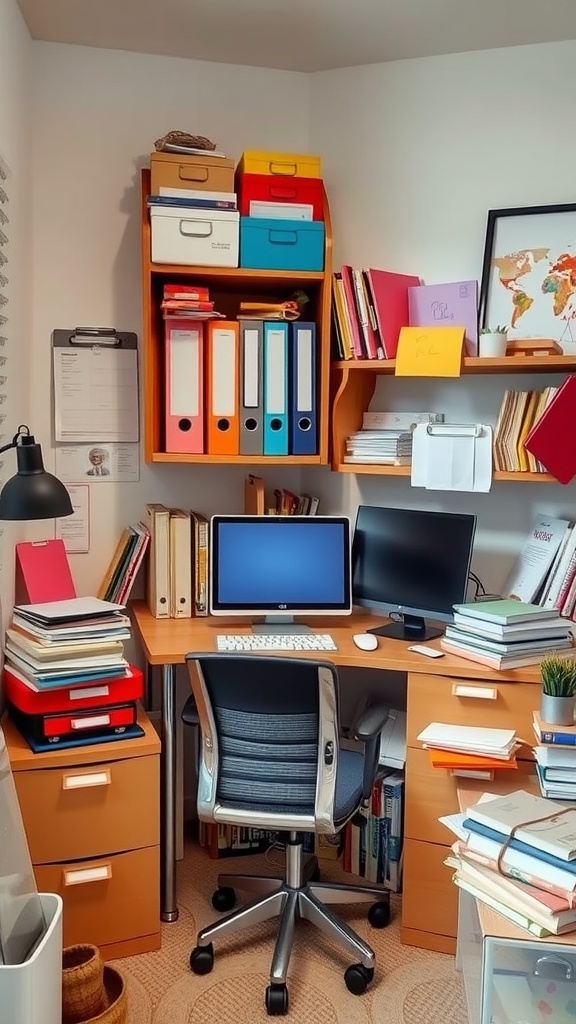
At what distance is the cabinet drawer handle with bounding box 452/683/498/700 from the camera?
7.28 ft

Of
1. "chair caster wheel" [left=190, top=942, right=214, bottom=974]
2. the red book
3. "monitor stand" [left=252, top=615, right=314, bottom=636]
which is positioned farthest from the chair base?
the red book

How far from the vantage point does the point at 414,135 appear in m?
2.78

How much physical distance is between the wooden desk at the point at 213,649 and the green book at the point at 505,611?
0.13m

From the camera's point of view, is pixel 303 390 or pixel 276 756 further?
pixel 303 390

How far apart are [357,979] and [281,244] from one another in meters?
2.03

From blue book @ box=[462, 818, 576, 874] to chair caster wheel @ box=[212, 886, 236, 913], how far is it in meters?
1.05

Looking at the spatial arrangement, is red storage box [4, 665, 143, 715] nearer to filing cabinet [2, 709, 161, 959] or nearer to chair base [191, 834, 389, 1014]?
filing cabinet [2, 709, 161, 959]

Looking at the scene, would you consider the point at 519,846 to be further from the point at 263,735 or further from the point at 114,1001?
the point at 114,1001

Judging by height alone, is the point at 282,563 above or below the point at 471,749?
above

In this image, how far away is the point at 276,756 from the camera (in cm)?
210

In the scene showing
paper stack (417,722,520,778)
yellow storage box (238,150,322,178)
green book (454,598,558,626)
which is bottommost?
paper stack (417,722,520,778)

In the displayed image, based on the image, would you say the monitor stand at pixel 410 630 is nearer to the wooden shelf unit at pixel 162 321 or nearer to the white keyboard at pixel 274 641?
the white keyboard at pixel 274 641

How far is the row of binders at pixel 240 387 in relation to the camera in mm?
2613

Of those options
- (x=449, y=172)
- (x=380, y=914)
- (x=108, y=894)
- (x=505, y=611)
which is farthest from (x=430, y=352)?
(x=108, y=894)
